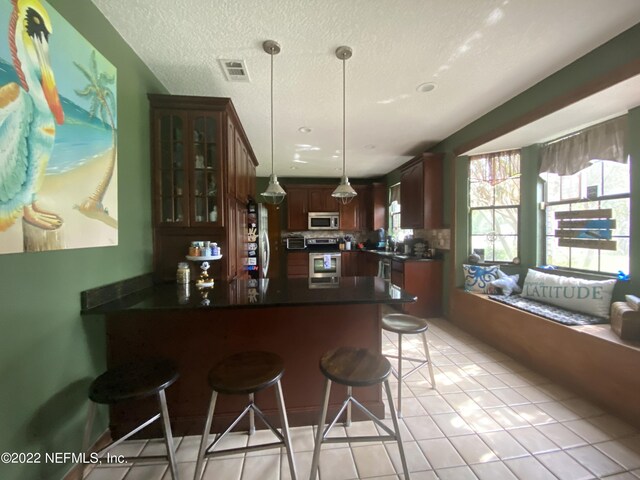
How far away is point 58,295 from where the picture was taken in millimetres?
1192

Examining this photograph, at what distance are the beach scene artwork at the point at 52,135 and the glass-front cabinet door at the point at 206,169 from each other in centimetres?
61

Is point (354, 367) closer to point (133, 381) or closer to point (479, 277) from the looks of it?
point (133, 381)

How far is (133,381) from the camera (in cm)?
113

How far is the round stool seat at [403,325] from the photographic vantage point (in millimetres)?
1781

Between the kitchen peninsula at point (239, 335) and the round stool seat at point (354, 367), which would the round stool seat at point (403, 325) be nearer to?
the kitchen peninsula at point (239, 335)

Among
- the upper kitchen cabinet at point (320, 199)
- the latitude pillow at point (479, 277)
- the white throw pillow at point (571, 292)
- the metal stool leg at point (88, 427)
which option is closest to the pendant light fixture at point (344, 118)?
the metal stool leg at point (88, 427)

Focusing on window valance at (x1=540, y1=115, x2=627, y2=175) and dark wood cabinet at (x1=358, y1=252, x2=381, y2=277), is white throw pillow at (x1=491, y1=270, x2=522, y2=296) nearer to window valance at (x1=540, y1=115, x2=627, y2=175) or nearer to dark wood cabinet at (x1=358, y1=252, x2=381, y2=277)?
Answer: window valance at (x1=540, y1=115, x2=627, y2=175)

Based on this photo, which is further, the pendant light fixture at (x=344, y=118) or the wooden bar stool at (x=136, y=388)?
the pendant light fixture at (x=344, y=118)

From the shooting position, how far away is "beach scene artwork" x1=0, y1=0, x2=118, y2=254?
3.17 ft

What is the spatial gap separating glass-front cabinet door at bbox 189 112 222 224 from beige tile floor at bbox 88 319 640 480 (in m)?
1.58

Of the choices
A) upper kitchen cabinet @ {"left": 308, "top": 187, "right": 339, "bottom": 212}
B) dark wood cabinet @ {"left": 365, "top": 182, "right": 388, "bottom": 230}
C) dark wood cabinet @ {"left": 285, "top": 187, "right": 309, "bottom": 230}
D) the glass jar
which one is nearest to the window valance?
dark wood cabinet @ {"left": 365, "top": 182, "right": 388, "bottom": 230}

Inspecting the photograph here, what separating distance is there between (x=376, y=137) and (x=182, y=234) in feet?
8.80

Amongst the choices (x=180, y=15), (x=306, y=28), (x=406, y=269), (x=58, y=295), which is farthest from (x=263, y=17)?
(x=406, y=269)

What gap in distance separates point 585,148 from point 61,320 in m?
4.20
